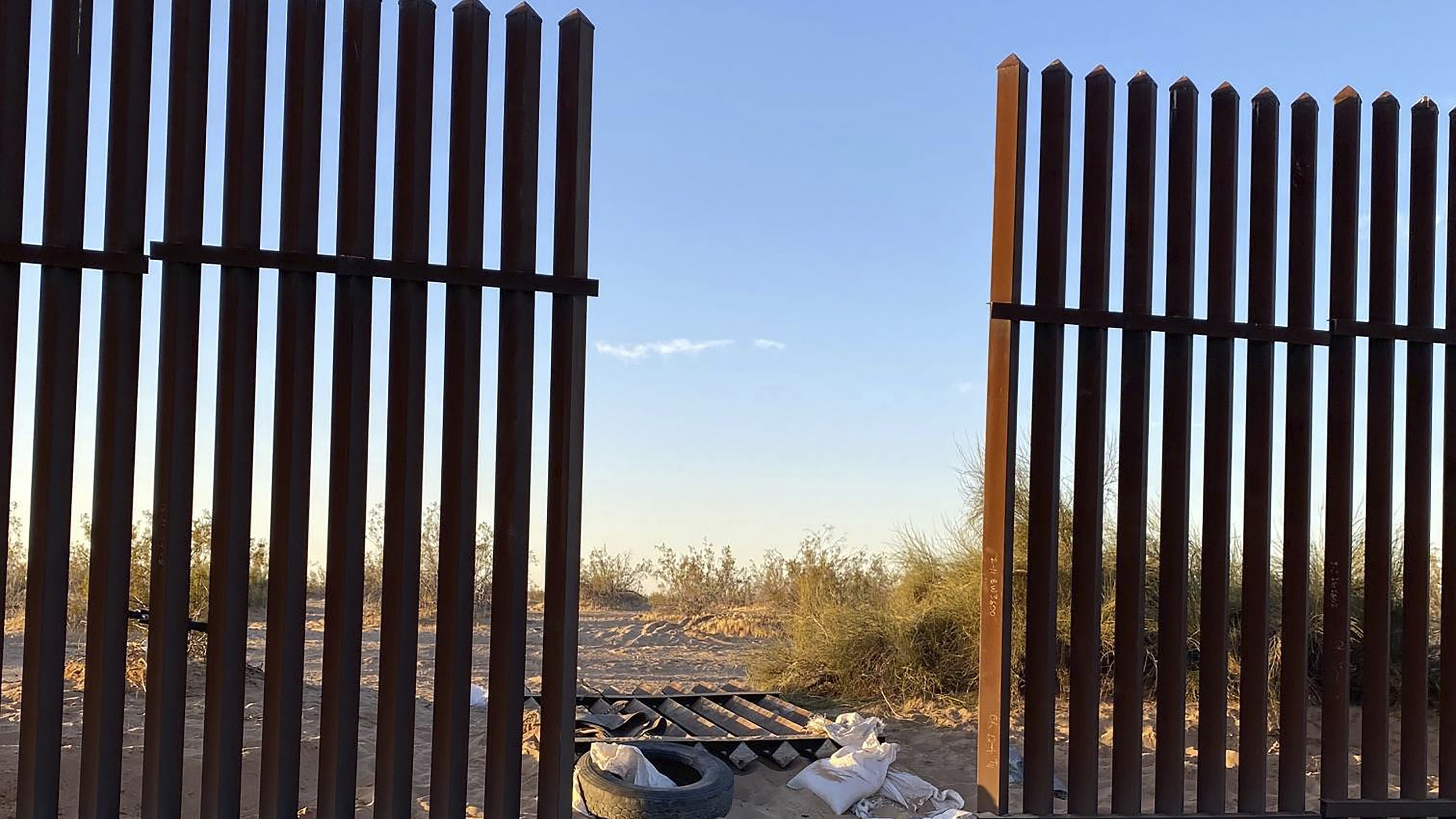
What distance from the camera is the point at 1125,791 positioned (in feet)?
15.4

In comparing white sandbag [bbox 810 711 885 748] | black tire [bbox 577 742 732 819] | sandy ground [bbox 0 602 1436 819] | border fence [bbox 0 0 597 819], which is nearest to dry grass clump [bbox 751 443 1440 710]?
sandy ground [bbox 0 602 1436 819]

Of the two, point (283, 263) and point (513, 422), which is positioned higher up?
point (283, 263)

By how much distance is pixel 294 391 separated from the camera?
3994 mm

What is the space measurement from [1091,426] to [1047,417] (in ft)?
0.63

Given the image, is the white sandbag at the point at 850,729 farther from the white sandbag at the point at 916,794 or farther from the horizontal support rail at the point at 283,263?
the horizontal support rail at the point at 283,263

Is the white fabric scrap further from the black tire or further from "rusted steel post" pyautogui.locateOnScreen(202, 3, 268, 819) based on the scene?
"rusted steel post" pyautogui.locateOnScreen(202, 3, 268, 819)

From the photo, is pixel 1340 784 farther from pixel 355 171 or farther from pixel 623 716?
pixel 355 171

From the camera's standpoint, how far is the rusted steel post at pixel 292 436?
4.00 metres

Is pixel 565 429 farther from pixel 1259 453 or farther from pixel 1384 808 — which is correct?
pixel 1384 808

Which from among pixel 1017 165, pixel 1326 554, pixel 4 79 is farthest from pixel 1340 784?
pixel 4 79

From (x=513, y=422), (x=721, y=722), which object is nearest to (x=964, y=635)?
(x=721, y=722)

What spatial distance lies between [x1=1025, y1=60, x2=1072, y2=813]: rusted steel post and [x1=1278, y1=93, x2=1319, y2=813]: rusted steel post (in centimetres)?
104

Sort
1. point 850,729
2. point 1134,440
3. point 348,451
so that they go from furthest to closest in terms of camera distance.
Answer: point 850,729, point 1134,440, point 348,451

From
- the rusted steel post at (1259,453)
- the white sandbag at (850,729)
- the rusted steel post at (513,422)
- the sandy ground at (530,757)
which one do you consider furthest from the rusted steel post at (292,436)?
the rusted steel post at (1259,453)
